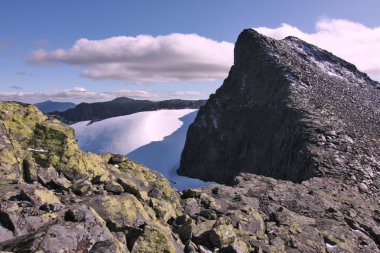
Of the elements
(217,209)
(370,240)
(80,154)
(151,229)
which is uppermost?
(80,154)

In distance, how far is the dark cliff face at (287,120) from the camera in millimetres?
43469

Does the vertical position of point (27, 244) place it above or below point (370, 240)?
above

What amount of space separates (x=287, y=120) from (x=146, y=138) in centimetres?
8693

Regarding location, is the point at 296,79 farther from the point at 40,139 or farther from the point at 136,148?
the point at 136,148

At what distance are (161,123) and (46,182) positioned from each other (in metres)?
146

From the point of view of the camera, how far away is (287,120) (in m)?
54.0

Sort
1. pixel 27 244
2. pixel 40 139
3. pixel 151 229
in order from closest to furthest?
pixel 27 244 → pixel 151 229 → pixel 40 139

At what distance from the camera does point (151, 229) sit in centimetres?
1244

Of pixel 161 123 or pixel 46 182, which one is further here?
pixel 161 123

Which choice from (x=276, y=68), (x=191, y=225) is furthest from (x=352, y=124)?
(x=191, y=225)

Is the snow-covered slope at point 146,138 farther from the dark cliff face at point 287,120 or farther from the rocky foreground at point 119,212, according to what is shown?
the rocky foreground at point 119,212

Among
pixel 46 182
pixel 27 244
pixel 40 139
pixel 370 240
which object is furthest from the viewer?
pixel 370 240

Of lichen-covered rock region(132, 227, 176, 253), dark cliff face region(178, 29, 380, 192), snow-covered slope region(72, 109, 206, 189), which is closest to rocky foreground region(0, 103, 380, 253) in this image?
lichen-covered rock region(132, 227, 176, 253)

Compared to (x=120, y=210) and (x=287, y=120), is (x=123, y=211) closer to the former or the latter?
(x=120, y=210)
